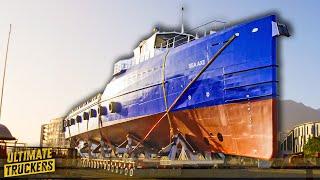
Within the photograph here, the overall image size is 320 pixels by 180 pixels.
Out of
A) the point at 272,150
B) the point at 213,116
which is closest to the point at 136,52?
the point at 213,116

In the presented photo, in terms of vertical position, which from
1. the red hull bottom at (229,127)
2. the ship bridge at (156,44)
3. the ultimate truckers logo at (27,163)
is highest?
the ship bridge at (156,44)

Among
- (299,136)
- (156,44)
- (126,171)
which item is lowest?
(126,171)

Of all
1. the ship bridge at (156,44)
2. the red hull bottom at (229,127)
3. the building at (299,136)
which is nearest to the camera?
the red hull bottom at (229,127)

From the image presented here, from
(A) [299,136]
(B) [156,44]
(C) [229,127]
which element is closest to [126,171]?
(C) [229,127]

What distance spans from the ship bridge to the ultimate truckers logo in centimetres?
1568

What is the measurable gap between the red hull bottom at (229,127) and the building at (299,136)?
95025mm

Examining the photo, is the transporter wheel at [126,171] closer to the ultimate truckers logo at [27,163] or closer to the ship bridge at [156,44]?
the ship bridge at [156,44]

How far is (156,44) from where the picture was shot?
104ft

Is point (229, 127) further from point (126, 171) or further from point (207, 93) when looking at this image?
point (126, 171)

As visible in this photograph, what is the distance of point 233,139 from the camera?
23.6 metres

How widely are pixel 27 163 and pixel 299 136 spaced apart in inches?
4886

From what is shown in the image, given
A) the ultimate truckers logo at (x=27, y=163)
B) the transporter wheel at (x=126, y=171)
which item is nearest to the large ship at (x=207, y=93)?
the transporter wheel at (x=126, y=171)

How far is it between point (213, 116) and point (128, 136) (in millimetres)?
10365

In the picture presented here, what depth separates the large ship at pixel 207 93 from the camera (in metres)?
22.5
